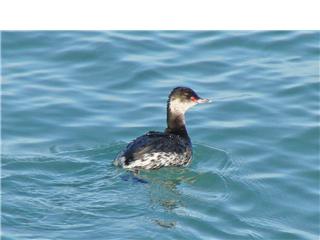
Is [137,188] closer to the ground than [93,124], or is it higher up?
closer to the ground

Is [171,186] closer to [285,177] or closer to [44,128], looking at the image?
[285,177]

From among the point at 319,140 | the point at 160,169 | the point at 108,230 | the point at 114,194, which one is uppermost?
the point at 319,140

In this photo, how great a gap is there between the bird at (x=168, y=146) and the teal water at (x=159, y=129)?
130mm

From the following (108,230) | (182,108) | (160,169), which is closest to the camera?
(108,230)

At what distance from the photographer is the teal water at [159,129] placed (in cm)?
1054

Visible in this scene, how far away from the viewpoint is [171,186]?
11.6m

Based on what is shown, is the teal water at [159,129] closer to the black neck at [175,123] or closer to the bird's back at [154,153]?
the bird's back at [154,153]

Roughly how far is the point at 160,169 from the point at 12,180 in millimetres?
1929

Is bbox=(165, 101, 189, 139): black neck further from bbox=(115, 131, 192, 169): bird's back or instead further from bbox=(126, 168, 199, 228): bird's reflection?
bbox=(126, 168, 199, 228): bird's reflection

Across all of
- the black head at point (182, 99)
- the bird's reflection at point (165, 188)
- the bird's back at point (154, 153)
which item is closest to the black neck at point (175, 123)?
the black head at point (182, 99)

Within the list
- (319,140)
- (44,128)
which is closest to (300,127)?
(319,140)

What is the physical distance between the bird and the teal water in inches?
5.1

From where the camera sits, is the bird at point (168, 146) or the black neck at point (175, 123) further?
the black neck at point (175, 123)

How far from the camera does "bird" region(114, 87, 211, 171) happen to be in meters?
11.9
